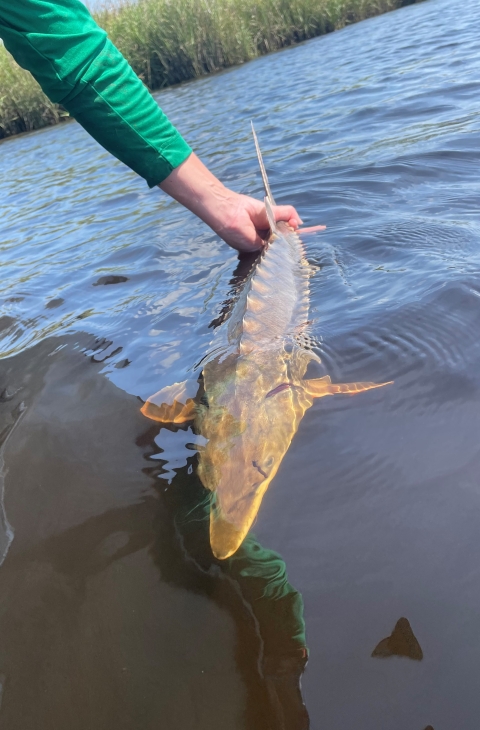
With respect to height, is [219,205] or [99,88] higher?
[99,88]

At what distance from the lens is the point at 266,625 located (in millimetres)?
1350

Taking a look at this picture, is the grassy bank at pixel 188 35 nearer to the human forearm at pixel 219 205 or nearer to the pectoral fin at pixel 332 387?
the human forearm at pixel 219 205

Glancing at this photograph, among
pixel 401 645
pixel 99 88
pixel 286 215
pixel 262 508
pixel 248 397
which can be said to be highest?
pixel 99 88

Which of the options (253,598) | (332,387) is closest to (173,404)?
(332,387)

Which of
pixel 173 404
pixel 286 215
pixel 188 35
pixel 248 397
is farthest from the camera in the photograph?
pixel 188 35

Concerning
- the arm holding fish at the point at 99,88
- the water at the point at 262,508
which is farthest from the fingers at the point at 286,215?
the arm holding fish at the point at 99,88

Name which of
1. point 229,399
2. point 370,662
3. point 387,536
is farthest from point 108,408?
point 370,662

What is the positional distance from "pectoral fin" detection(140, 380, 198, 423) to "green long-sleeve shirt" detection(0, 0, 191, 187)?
90 centimetres

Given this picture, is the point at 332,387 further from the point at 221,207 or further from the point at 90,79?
the point at 90,79

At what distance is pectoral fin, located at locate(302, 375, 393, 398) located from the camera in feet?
6.74

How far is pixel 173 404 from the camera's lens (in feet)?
7.35

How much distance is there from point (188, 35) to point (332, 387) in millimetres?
15963

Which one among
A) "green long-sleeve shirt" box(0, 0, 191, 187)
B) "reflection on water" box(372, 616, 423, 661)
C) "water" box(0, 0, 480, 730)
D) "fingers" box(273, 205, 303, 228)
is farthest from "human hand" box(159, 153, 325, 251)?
"reflection on water" box(372, 616, 423, 661)

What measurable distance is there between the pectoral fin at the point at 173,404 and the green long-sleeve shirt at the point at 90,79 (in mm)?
904
